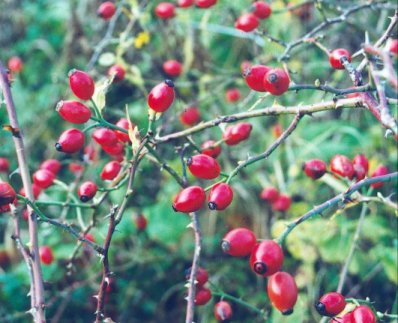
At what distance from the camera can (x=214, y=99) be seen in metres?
3.37

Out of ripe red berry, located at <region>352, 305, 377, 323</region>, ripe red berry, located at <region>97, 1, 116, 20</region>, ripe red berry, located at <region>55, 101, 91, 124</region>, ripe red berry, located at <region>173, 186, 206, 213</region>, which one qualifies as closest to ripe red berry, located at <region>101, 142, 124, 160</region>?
ripe red berry, located at <region>55, 101, 91, 124</region>

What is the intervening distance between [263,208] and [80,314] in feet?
3.91

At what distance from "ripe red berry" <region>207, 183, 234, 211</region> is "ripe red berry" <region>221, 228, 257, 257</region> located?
8cm

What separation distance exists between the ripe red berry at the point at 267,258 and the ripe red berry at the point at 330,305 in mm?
153

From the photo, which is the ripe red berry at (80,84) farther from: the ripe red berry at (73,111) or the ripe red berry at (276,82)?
the ripe red berry at (276,82)

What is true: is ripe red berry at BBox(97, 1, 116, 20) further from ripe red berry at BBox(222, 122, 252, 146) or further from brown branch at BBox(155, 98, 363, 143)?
brown branch at BBox(155, 98, 363, 143)

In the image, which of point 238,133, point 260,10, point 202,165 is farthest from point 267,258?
point 260,10

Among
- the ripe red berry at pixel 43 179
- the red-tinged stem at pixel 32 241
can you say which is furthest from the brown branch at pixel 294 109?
the ripe red berry at pixel 43 179

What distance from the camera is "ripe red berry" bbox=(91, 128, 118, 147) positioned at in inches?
66.0

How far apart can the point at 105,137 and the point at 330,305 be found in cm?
82

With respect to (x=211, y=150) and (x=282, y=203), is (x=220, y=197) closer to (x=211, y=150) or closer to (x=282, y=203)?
(x=211, y=150)

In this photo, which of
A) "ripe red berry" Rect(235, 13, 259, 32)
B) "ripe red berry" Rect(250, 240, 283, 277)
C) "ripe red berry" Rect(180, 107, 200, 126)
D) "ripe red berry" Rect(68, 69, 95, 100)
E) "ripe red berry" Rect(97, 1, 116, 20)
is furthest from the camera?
"ripe red berry" Rect(180, 107, 200, 126)

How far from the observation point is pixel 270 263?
1347mm

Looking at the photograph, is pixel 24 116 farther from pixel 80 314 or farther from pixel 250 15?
pixel 250 15
